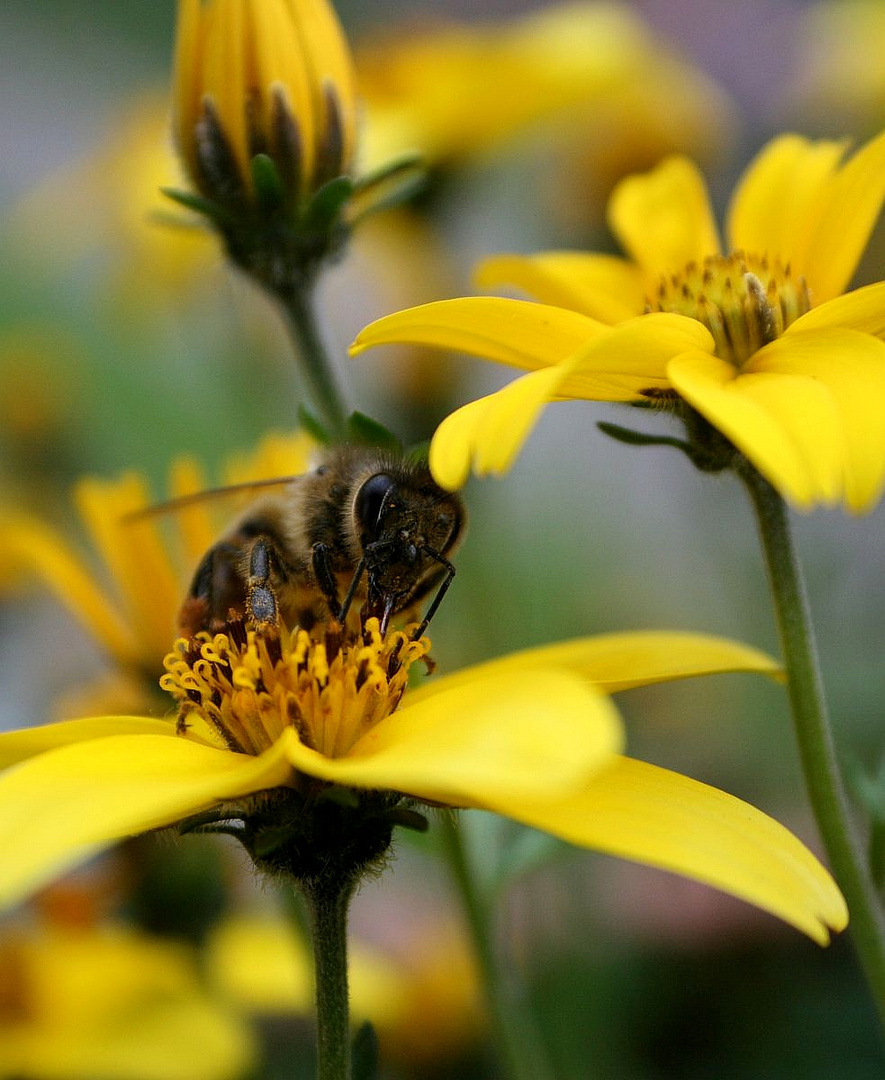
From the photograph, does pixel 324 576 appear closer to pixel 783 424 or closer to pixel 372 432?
pixel 372 432

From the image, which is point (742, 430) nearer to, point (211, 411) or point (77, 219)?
point (77, 219)

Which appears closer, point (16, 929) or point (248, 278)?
point (248, 278)

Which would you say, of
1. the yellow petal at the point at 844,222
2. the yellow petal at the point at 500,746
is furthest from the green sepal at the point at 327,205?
the yellow petal at the point at 500,746

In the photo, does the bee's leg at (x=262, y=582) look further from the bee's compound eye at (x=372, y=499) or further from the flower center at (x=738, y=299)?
the flower center at (x=738, y=299)

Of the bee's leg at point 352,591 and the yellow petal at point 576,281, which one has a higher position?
the yellow petal at point 576,281

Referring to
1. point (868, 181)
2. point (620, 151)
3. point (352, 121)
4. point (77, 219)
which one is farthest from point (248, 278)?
point (77, 219)

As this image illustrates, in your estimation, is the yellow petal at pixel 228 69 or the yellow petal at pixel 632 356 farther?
the yellow petal at pixel 228 69

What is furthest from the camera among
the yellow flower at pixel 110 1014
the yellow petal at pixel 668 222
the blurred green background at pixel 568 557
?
the blurred green background at pixel 568 557
